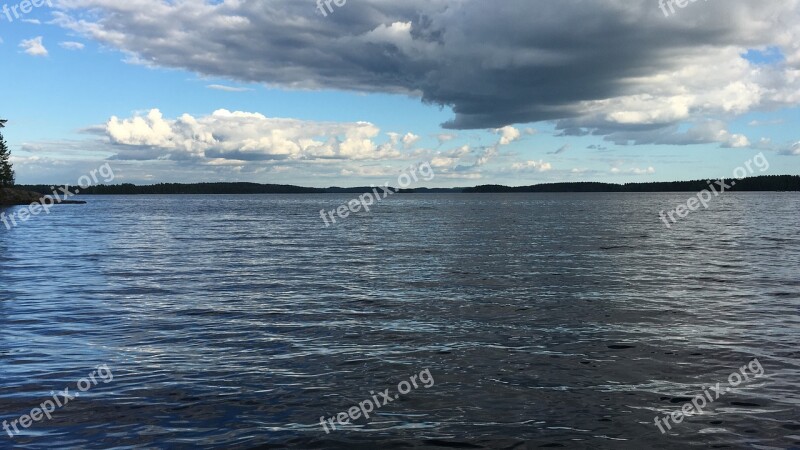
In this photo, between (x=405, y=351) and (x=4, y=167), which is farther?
(x=4, y=167)

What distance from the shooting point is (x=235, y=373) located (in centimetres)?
1592

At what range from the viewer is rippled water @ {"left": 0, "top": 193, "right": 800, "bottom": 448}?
12352 millimetres

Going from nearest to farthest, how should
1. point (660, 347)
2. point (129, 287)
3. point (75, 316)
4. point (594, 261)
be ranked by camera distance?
1. point (660, 347)
2. point (75, 316)
3. point (129, 287)
4. point (594, 261)

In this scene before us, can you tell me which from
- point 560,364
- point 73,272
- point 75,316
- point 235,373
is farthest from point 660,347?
point 73,272

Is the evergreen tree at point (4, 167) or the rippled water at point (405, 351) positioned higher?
the evergreen tree at point (4, 167)

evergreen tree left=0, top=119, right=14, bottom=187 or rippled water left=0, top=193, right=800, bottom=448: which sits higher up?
evergreen tree left=0, top=119, right=14, bottom=187

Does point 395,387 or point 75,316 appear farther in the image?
point 75,316

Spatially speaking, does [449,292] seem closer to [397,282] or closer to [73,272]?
[397,282]

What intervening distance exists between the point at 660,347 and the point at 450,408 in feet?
29.5

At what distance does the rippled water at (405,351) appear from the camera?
40.5 ft

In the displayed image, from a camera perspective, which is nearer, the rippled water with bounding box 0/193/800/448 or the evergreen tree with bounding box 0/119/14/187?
the rippled water with bounding box 0/193/800/448

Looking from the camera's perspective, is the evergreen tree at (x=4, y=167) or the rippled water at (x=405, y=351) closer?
the rippled water at (x=405, y=351)

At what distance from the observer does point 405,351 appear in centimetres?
1823

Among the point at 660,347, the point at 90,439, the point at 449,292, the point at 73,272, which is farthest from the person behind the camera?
the point at 73,272
